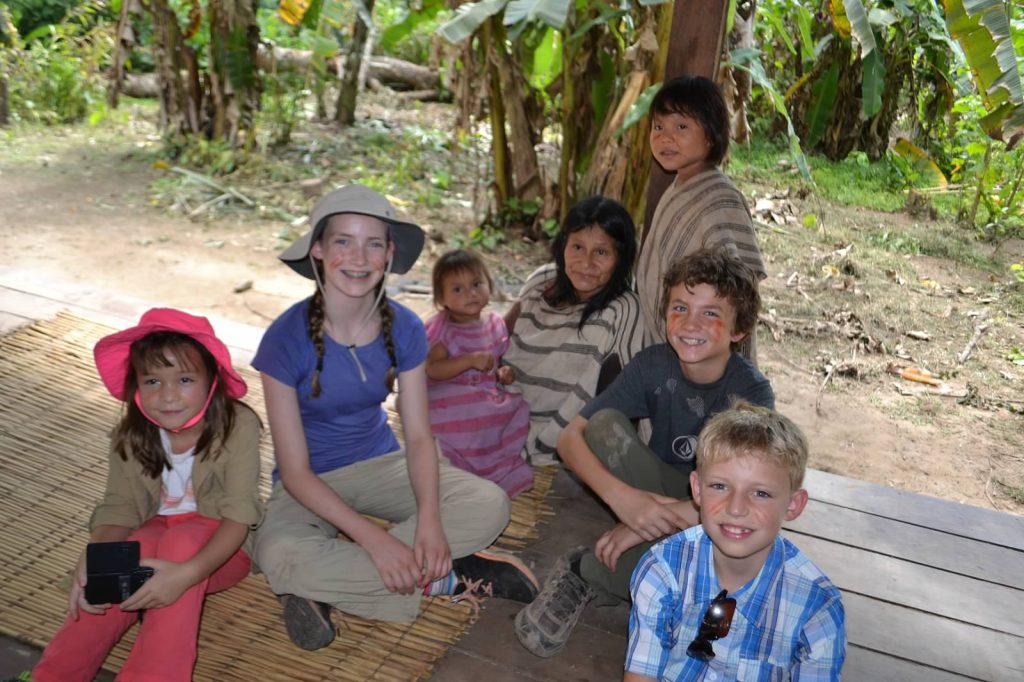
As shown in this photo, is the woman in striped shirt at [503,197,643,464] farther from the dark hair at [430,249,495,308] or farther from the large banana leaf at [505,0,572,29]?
the large banana leaf at [505,0,572,29]

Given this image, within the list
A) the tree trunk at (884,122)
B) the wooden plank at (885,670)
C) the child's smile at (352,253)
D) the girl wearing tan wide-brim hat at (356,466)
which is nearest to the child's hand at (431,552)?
the girl wearing tan wide-brim hat at (356,466)

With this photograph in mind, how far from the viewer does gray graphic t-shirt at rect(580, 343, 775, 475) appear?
216 cm

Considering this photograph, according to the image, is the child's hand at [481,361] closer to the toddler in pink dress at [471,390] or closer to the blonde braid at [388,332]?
the toddler in pink dress at [471,390]

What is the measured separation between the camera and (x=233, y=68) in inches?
247

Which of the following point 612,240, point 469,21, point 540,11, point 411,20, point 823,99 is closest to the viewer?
point 612,240

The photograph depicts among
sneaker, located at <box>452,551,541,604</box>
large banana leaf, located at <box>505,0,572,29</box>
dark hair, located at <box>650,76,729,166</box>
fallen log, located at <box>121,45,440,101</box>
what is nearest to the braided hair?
sneaker, located at <box>452,551,541,604</box>

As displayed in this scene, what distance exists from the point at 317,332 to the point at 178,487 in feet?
1.62

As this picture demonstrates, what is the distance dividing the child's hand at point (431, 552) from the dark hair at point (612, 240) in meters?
0.86

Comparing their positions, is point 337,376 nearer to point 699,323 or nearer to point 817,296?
point 699,323

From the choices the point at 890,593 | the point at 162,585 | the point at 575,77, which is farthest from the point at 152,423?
the point at 575,77

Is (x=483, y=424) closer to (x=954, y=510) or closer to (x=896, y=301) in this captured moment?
(x=954, y=510)

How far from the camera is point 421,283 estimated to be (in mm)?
5023

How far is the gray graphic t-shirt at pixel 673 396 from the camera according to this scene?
216 centimetres

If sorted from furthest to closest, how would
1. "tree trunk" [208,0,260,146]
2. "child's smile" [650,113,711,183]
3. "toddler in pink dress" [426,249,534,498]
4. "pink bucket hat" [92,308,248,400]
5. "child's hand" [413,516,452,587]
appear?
"tree trunk" [208,0,260,146], "toddler in pink dress" [426,249,534,498], "child's smile" [650,113,711,183], "child's hand" [413,516,452,587], "pink bucket hat" [92,308,248,400]
